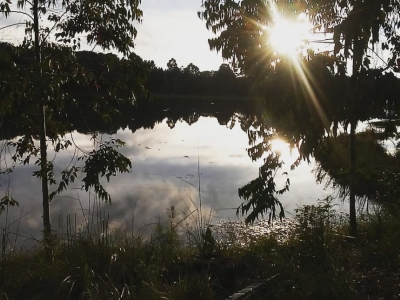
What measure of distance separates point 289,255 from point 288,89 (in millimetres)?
1880

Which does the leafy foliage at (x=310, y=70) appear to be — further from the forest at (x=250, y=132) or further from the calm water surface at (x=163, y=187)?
the calm water surface at (x=163, y=187)

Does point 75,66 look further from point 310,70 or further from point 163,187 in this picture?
point 163,187

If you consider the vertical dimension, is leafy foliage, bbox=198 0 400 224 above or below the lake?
above

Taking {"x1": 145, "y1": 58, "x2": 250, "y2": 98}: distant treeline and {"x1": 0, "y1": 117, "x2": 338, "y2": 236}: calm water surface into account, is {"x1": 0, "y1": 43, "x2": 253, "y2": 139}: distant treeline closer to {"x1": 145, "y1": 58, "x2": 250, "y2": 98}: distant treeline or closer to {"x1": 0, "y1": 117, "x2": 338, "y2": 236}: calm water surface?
{"x1": 0, "y1": 117, "x2": 338, "y2": 236}: calm water surface

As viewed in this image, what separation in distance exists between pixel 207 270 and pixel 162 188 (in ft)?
27.1

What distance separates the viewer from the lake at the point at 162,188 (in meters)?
8.66

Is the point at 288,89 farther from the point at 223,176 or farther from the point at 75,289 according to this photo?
the point at 223,176

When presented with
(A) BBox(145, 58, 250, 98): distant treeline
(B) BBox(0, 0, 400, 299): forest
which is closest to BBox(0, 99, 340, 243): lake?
(B) BBox(0, 0, 400, 299): forest

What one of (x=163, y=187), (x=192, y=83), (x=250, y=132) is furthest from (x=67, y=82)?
(x=192, y=83)

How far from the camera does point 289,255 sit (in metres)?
5.06

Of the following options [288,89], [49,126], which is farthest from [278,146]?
[49,126]

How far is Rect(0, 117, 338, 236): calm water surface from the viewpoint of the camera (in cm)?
888

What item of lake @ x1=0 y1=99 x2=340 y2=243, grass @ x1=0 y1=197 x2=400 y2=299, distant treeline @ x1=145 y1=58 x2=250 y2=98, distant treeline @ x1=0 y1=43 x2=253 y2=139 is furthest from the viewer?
distant treeline @ x1=145 y1=58 x2=250 y2=98

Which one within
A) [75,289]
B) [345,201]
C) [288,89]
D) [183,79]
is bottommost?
[345,201]
